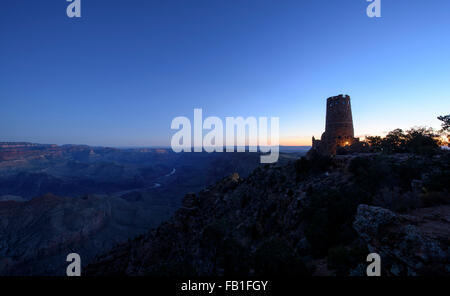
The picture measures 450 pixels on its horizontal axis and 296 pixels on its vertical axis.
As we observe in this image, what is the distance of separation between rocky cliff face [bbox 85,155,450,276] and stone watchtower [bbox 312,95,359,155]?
5448mm

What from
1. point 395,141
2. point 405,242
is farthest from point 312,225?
point 395,141

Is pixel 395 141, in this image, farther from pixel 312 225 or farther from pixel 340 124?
pixel 312 225

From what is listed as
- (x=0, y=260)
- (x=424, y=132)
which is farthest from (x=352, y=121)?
(x=0, y=260)

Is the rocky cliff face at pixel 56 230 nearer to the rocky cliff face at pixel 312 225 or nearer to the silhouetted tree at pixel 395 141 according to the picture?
the rocky cliff face at pixel 312 225

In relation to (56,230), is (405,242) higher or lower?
higher

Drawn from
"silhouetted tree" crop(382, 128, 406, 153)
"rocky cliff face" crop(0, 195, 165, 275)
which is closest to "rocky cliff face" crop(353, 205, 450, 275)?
"silhouetted tree" crop(382, 128, 406, 153)

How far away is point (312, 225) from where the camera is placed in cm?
768

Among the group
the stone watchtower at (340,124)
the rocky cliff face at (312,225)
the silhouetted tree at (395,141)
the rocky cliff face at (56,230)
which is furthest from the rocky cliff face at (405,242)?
the rocky cliff face at (56,230)

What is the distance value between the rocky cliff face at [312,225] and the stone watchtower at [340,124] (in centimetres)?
545

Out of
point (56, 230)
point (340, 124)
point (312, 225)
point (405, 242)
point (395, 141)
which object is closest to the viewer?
point (405, 242)

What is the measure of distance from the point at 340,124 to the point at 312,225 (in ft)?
49.3
